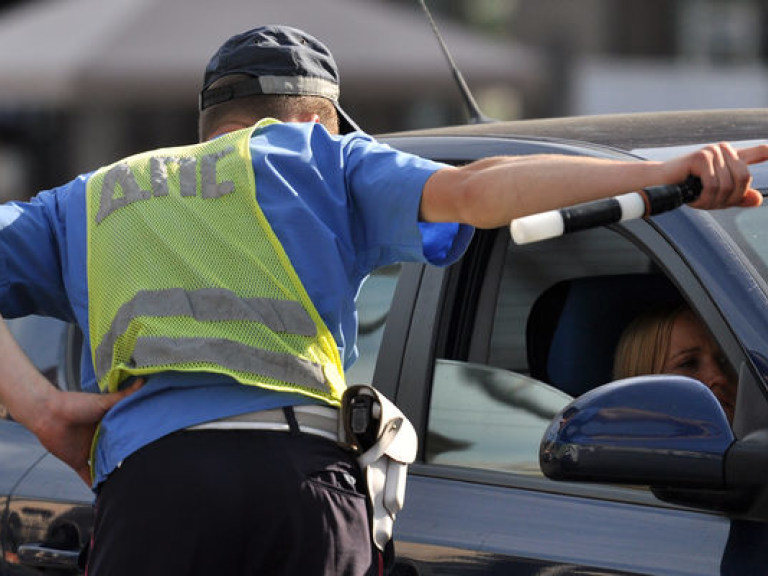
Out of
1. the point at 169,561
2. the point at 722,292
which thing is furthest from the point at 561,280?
the point at 169,561

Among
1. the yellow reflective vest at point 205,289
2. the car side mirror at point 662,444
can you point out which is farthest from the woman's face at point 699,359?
the yellow reflective vest at point 205,289

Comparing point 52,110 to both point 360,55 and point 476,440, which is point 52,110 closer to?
point 360,55

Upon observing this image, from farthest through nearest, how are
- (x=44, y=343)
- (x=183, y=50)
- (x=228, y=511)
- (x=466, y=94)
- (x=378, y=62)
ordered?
(x=378, y=62) → (x=183, y=50) → (x=466, y=94) → (x=44, y=343) → (x=228, y=511)

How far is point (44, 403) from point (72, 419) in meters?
0.05

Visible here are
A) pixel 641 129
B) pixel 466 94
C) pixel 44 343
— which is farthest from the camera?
pixel 466 94

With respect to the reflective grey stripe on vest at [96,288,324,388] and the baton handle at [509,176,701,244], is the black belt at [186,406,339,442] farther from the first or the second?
the baton handle at [509,176,701,244]

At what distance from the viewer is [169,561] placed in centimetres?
242

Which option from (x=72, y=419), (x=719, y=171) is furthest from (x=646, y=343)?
(x=72, y=419)

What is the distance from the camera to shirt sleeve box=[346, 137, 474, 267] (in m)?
2.45

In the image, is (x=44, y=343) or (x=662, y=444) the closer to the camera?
(x=662, y=444)

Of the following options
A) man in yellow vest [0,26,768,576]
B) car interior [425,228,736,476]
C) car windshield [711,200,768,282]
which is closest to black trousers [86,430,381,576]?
man in yellow vest [0,26,768,576]

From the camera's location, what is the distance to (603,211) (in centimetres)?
212

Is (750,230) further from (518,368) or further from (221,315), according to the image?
(221,315)

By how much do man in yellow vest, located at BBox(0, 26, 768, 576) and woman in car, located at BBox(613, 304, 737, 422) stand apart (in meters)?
0.57
